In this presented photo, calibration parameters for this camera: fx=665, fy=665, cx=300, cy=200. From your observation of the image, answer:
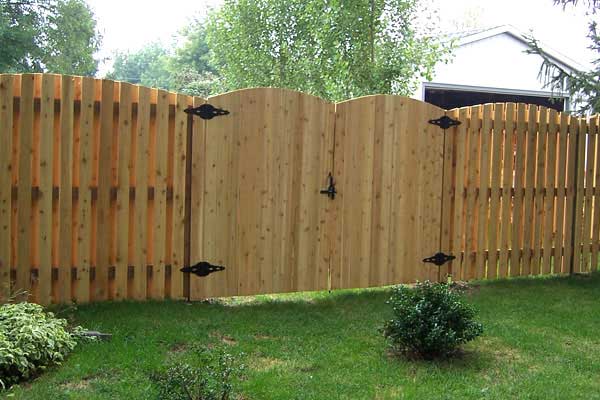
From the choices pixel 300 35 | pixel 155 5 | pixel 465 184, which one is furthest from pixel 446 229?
pixel 155 5

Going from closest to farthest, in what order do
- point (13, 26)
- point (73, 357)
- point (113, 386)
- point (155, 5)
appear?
point (113, 386) → point (73, 357) → point (13, 26) → point (155, 5)

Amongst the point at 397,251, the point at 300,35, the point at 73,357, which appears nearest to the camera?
the point at 73,357

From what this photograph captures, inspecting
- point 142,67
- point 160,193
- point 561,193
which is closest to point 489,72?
point 561,193

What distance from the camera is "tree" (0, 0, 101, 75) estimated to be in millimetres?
21953

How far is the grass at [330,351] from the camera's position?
417 cm

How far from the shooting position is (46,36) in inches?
969

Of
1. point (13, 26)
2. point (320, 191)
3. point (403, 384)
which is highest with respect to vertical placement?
point (13, 26)

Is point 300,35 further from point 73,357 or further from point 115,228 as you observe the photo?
point 73,357

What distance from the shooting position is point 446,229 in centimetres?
757

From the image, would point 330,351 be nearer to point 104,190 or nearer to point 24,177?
point 104,190

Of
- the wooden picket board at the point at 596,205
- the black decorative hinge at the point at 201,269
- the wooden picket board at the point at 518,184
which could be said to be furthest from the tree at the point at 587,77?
the black decorative hinge at the point at 201,269

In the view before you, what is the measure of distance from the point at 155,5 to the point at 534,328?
50.3 meters

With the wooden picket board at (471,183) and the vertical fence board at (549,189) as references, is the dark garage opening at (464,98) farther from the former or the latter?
the wooden picket board at (471,183)

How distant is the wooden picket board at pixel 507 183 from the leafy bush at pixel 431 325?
10.5 ft
